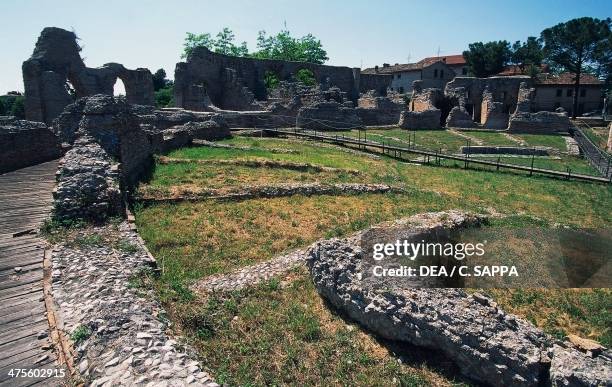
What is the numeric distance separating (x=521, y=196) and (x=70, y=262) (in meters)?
16.6

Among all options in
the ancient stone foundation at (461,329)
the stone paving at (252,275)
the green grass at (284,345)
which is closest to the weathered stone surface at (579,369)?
the ancient stone foundation at (461,329)

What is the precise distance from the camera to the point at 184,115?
2770 cm

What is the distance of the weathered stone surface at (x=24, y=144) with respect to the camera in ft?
47.3

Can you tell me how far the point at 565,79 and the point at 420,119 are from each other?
31.3 m

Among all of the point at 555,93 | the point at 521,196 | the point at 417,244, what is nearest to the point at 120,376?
the point at 417,244

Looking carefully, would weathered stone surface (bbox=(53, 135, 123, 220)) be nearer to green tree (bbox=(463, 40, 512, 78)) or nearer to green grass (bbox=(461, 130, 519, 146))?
green grass (bbox=(461, 130, 519, 146))

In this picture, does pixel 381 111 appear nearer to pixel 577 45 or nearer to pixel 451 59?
pixel 577 45

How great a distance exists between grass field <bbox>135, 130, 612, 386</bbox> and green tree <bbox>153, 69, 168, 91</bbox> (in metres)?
61.8

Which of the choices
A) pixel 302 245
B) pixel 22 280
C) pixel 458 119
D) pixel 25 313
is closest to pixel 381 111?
pixel 458 119

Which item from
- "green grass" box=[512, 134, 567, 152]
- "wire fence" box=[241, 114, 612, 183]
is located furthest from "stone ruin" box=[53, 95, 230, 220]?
"green grass" box=[512, 134, 567, 152]

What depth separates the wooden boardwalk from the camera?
4973 millimetres

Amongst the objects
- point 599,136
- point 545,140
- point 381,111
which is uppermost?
point 381,111

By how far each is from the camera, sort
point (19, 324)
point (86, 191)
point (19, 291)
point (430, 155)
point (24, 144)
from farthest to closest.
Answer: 1. point (430, 155)
2. point (24, 144)
3. point (86, 191)
4. point (19, 291)
5. point (19, 324)

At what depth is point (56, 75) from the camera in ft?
90.4
